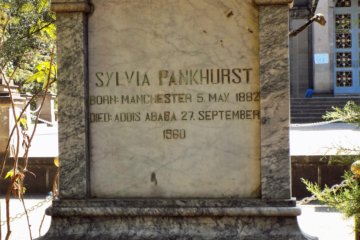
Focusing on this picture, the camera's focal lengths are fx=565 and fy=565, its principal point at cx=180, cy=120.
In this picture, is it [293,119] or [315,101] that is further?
[315,101]

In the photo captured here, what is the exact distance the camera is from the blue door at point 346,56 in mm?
20719

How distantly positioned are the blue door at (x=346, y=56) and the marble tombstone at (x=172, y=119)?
17934mm

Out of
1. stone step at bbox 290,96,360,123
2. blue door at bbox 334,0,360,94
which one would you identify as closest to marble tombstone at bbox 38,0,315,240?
stone step at bbox 290,96,360,123

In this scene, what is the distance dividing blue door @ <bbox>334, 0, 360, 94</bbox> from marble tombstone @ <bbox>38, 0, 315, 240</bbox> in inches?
706

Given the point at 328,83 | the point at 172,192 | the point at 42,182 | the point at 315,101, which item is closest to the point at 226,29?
the point at 172,192

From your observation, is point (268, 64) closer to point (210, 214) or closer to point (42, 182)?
point (210, 214)

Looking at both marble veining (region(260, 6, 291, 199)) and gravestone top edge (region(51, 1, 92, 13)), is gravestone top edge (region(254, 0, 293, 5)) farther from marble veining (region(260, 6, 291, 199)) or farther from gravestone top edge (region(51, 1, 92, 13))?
gravestone top edge (region(51, 1, 92, 13))

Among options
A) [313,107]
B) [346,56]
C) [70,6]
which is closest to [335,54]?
[346,56]

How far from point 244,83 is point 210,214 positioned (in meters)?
0.89

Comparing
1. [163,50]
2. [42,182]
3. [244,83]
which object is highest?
[163,50]

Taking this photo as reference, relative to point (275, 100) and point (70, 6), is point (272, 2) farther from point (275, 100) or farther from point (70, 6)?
point (70, 6)

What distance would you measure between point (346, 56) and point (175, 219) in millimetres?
18749

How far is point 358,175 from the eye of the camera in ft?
13.5

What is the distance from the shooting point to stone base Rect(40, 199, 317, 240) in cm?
363
